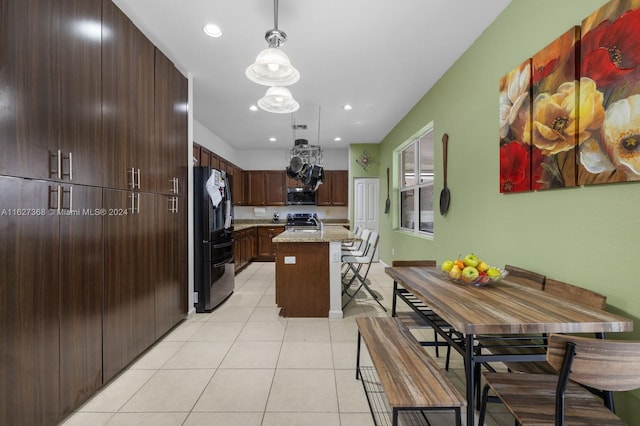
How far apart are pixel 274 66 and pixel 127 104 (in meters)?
1.26

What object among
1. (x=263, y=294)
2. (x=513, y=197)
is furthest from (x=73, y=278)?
(x=513, y=197)

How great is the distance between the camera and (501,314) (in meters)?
1.26

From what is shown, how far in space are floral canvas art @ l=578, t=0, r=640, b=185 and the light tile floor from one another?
1.57m

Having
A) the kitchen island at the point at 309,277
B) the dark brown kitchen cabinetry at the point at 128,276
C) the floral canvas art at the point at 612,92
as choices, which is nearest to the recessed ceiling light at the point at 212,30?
the dark brown kitchen cabinetry at the point at 128,276

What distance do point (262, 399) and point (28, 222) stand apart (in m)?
1.71

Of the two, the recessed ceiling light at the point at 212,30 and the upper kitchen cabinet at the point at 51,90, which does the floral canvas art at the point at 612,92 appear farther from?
the upper kitchen cabinet at the point at 51,90

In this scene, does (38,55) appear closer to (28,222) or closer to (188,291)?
(28,222)

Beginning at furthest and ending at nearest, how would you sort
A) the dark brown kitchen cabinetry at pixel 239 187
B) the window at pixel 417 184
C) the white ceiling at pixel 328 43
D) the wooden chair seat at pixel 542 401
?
the dark brown kitchen cabinetry at pixel 239 187
the window at pixel 417 184
the white ceiling at pixel 328 43
the wooden chair seat at pixel 542 401

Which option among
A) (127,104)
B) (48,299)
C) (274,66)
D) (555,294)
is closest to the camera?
(48,299)

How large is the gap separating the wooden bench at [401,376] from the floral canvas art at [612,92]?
1321 millimetres

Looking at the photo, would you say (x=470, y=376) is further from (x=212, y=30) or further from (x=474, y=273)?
(x=212, y=30)

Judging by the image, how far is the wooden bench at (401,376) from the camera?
115cm

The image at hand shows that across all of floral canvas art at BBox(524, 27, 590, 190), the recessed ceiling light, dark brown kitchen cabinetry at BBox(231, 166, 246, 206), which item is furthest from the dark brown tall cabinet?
dark brown kitchen cabinetry at BBox(231, 166, 246, 206)

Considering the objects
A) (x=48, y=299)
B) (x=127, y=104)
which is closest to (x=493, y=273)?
(x=48, y=299)
